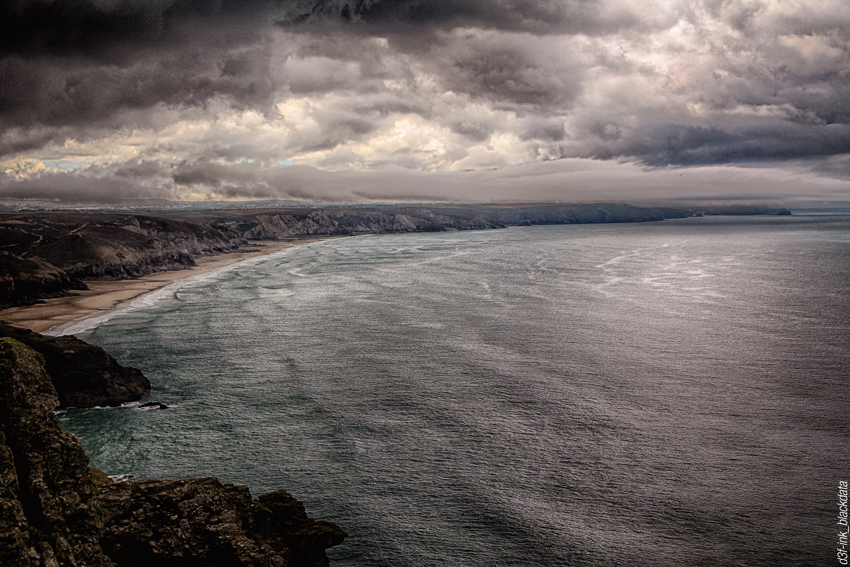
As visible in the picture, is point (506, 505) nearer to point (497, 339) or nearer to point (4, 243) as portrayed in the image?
point (497, 339)

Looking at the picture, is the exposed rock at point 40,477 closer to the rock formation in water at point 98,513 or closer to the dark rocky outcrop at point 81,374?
the rock formation in water at point 98,513

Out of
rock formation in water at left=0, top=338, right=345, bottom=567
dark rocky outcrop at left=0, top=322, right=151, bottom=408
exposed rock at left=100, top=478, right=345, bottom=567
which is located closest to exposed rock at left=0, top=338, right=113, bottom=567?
rock formation in water at left=0, top=338, right=345, bottom=567

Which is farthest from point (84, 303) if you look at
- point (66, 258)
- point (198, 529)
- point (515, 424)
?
point (198, 529)

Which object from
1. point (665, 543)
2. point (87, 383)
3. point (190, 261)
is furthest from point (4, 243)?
point (665, 543)

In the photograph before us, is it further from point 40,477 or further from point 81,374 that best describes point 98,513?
point 81,374

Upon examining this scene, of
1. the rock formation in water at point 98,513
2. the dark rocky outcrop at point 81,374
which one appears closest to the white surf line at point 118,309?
the dark rocky outcrop at point 81,374

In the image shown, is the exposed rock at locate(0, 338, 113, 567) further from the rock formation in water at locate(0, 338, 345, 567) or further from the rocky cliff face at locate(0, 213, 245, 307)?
the rocky cliff face at locate(0, 213, 245, 307)
